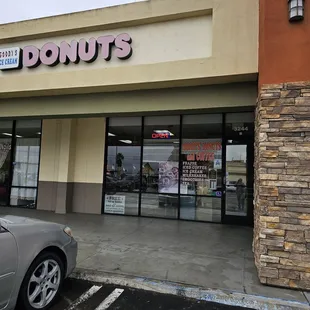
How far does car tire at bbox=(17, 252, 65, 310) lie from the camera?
10.5 feet

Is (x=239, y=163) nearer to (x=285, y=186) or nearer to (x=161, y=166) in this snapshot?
(x=161, y=166)

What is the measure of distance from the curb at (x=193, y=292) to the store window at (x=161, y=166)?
487 centimetres

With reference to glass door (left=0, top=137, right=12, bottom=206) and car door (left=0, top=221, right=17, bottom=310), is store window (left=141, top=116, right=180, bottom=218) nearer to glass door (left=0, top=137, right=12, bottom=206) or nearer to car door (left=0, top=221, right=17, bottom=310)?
glass door (left=0, top=137, right=12, bottom=206)

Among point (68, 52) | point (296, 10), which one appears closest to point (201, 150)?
point (68, 52)

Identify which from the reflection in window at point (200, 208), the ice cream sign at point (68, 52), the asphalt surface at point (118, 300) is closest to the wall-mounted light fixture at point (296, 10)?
the ice cream sign at point (68, 52)

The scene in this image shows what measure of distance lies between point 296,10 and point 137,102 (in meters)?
3.58

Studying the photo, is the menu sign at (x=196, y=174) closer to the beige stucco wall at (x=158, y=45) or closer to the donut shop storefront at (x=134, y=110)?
the donut shop storefront at (x=134, y=110)

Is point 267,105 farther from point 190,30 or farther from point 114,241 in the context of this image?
point 114,241

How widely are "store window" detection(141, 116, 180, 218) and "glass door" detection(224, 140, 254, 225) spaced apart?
5.17ft

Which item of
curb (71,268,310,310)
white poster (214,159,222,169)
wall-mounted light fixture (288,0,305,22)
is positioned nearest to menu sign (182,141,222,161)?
white poster (214,159,222,169)

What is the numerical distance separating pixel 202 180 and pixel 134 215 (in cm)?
255

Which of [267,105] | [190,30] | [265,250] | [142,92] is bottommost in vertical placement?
[265,250]

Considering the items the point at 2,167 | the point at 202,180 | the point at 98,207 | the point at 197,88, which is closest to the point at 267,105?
the point at 197,88

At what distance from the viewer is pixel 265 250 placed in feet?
14.3
